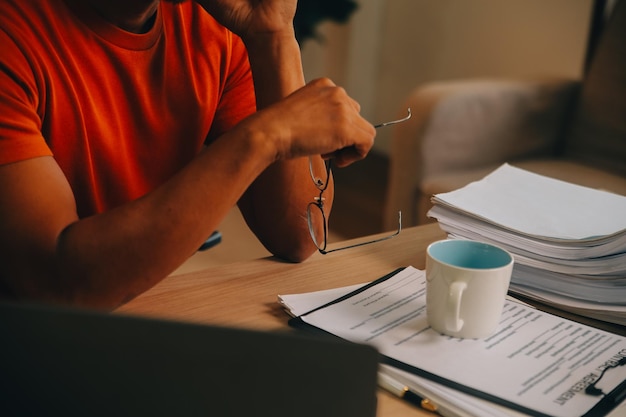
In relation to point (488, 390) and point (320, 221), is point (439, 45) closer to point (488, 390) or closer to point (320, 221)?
point (320, 221)

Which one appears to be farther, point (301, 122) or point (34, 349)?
point (301, 122)

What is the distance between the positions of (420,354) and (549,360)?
123 mm

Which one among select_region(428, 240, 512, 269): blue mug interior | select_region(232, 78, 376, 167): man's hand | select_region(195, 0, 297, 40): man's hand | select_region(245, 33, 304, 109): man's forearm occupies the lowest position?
select_region(428, 240, 512, 269): blue mug interior

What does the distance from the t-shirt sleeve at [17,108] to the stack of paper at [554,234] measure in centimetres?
50

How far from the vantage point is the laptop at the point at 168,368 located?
0.34 meters

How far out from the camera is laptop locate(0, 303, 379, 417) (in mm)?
343

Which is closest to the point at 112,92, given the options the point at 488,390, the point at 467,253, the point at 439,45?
the point at 467,253

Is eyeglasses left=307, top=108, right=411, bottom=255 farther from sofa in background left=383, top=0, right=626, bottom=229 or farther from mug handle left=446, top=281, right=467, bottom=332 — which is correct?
sofa in background left=383, top=0, right=626, bottom=229

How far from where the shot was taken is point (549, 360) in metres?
0.68

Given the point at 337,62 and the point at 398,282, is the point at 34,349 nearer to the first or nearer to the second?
the point at 398,282

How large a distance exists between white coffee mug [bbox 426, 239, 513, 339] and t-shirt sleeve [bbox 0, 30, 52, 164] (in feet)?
1.51

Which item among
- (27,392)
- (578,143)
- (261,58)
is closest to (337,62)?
(578,143)

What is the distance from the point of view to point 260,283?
86 centimetres

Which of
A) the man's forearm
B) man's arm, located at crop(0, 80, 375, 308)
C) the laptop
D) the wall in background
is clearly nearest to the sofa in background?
→ the wall in background
